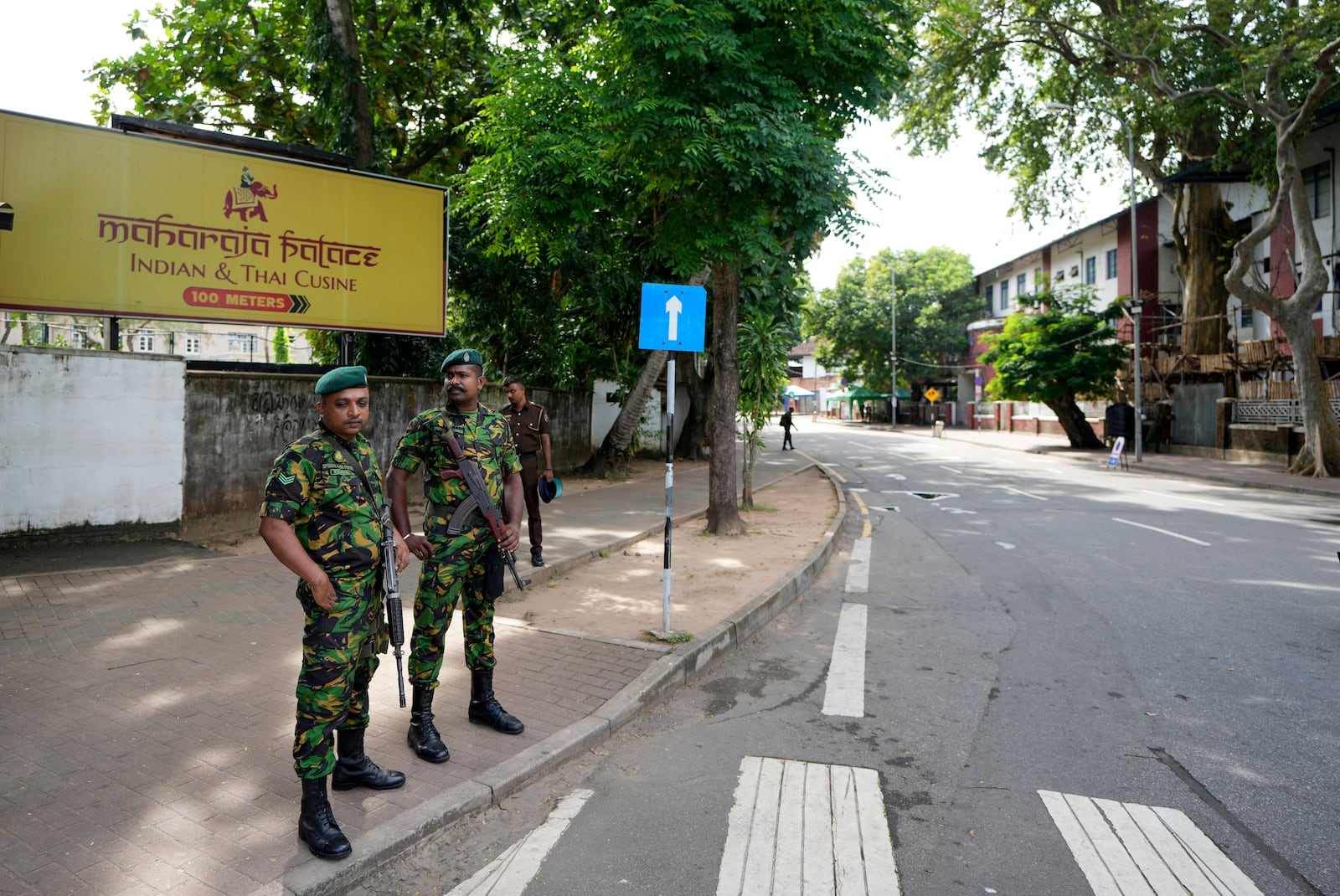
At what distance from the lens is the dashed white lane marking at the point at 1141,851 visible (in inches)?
119

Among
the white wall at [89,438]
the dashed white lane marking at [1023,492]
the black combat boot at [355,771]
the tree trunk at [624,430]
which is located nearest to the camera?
the black combat boot at [355,771]

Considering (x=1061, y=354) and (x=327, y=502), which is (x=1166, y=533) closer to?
(x=327, y=502)

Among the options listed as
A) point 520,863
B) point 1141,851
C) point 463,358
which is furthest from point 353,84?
point 1141,851

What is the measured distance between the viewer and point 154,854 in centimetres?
301

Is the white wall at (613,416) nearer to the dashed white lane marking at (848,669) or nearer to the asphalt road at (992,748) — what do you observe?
the dashed white lane marking at (848,669)

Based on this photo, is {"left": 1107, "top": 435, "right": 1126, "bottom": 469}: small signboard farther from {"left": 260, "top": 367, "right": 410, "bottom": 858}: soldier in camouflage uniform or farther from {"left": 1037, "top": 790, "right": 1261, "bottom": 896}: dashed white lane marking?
{"left": 260, "top": 367, "right": 410, "bottom": 858}: soldier in camouflage uniform

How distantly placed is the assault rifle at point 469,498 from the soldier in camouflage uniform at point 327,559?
0.64 meters

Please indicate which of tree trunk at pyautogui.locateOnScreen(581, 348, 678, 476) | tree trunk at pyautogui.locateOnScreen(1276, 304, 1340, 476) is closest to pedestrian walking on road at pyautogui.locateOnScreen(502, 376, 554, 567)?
tree trunk at pyautogui.locateOnScreen(581, 348, 678, 476)

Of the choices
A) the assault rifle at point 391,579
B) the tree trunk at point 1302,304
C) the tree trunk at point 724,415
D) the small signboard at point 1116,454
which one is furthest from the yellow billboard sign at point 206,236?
the small signboard at point 1116,454

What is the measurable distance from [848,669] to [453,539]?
301 cm

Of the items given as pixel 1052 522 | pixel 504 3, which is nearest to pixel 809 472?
pixel 1052 522

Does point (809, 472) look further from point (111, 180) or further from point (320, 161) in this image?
point (111, 180)

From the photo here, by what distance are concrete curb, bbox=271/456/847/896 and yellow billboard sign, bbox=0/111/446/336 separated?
24.7 ft

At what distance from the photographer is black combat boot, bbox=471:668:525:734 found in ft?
13.9
